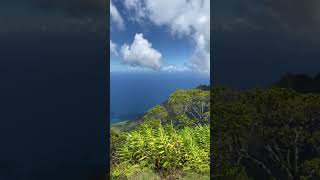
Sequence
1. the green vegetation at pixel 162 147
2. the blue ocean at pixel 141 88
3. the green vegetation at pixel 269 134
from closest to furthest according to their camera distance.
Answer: the green vegetation at pixel 269 134 → the green vegetation at pixel 162 147 → the blue ocean at pixel 141 88

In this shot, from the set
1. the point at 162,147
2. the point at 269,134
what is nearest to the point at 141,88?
the point at 162,147

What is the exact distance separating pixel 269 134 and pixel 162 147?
1374 millimetres

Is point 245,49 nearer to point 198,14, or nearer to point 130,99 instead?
point 198,14

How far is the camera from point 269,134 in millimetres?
6109

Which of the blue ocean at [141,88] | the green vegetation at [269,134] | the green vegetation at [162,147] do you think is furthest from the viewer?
the blue ocean at [141,88]

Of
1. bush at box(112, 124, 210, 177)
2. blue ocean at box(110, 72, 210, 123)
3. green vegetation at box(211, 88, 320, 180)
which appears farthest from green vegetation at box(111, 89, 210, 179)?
green vegetation at box(211, 88, 320, 180)

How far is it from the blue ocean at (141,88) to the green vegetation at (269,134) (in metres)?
1.07

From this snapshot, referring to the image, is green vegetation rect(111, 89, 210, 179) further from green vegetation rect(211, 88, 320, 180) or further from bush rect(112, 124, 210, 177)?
green vegetation rect(211, 88, 320, 180)

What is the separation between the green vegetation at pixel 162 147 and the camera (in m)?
6.66

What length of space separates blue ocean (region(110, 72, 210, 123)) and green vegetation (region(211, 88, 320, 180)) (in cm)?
107

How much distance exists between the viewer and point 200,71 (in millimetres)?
7301

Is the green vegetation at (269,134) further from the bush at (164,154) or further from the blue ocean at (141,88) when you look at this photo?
the blue ocean at (141,88)

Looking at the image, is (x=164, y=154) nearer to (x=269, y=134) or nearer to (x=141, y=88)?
(x=141, y=88)

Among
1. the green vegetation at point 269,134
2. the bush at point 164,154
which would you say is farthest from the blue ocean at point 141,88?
the green vegetation at point 269,134
